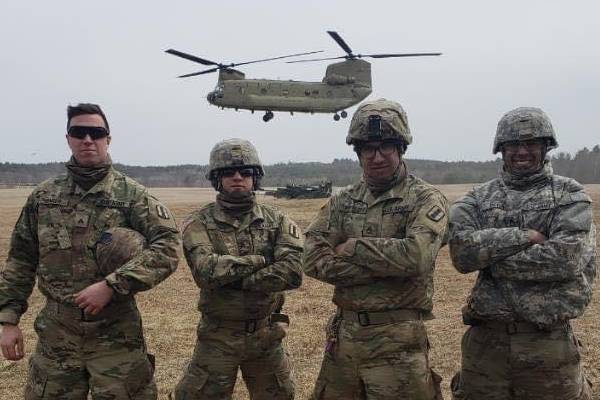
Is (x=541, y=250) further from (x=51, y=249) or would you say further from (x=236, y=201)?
(x=51, y=249)

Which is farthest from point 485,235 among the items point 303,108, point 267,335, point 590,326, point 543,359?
point 303,108

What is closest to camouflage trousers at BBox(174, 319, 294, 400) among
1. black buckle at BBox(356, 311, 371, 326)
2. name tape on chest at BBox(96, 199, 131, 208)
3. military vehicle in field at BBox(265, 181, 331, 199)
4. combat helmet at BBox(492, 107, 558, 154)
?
black buckle at BBox(356, 311, 371, 326)

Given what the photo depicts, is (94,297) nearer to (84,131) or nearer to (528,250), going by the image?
(84,131)

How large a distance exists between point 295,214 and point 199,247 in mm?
19510

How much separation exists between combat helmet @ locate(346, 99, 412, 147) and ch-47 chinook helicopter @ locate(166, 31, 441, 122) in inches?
1013

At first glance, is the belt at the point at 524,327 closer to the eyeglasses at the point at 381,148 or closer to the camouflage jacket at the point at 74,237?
the eyeglasses at the point at 381,148

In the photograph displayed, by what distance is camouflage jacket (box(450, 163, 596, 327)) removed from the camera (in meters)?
3.83

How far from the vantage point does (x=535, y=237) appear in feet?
12.8

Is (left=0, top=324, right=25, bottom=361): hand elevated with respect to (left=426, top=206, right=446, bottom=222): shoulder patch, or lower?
lower

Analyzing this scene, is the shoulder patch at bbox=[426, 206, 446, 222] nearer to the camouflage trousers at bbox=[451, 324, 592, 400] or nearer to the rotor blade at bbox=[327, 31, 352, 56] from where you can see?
the camouflage trousers at bbox=[451, 324, 592, 400]

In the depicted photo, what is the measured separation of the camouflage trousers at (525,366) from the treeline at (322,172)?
47.9 metres

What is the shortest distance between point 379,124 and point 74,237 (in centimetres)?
222

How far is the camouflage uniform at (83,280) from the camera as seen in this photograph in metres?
3.92

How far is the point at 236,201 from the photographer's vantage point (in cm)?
465
